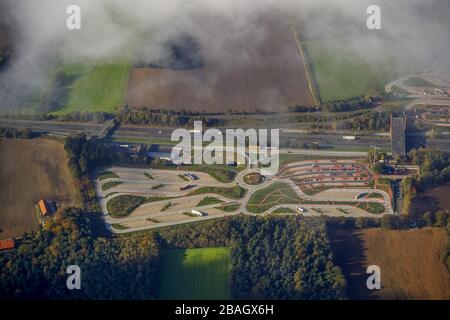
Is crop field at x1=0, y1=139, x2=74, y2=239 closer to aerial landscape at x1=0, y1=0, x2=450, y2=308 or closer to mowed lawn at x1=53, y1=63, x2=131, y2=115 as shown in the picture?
aerial landscape at x1=0, y1=0, x2=450, y2=308

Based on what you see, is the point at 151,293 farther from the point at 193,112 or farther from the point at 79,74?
the point at 79,74

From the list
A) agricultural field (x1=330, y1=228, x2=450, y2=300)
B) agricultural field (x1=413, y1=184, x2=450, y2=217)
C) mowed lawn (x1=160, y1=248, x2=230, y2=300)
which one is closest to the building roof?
mowed lawn (x1=160, y1=248, x2=230, y2=300)

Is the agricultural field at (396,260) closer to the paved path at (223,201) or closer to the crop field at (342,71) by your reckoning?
the paved path at (223,201)

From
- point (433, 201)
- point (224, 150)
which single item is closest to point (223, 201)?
point (224, 150)

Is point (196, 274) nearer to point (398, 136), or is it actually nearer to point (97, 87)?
point (398, 136)

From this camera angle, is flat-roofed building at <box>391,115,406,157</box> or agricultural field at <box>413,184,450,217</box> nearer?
agricultural field at <box>413,184,450,217</box>
